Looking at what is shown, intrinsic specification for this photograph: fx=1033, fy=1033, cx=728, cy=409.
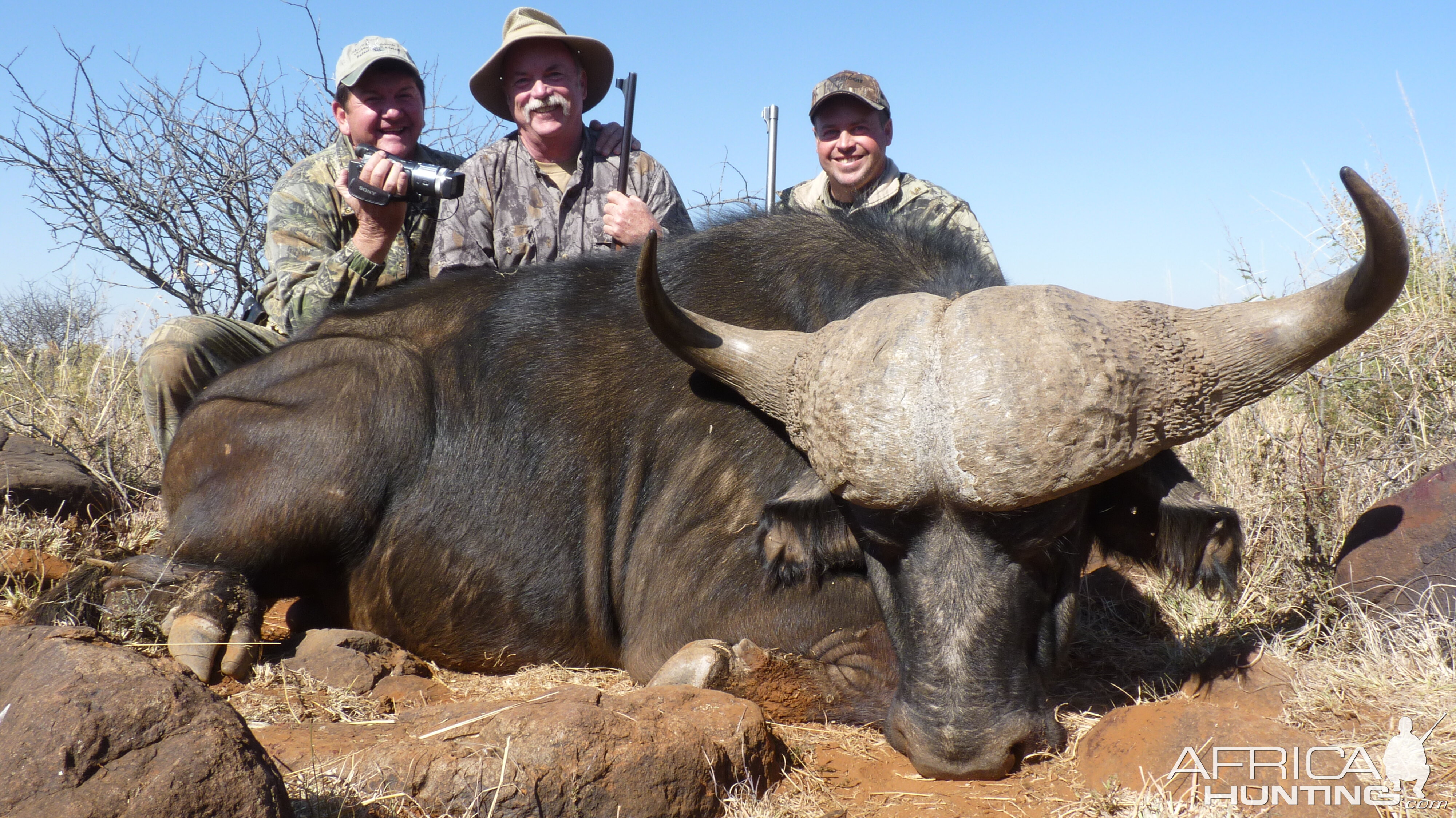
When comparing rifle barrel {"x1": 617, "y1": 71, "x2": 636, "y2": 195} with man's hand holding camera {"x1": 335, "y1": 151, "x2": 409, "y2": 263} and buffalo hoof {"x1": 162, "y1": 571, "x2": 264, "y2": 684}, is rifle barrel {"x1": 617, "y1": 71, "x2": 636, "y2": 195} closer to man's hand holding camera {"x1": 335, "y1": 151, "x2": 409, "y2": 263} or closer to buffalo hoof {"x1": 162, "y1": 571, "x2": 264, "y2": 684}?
man's hand holding camera {"x1": 335, "y1": 151, "x2": 409, "y2": 263}

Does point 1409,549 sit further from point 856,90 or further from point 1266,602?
point 856,90

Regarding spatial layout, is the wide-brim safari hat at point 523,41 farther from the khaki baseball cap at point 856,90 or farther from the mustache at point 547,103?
the khaki baseball cap at point 856,90

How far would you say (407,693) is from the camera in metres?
3.58

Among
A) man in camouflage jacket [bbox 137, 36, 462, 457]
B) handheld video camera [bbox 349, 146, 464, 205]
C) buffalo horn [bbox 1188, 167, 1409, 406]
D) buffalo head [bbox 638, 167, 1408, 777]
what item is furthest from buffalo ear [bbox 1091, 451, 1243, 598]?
man in camouflage jacket [bbox 137, 36, 462, 457]

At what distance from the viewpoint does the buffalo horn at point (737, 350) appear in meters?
3.18

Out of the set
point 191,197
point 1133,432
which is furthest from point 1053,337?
point 191,197

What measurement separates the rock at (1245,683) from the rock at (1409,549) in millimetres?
530

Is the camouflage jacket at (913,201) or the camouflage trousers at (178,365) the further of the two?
the camouflage jacket at (913,201)

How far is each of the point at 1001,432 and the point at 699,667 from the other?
1.31m

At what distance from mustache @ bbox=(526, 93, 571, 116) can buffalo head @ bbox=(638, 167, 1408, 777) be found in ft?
10.1

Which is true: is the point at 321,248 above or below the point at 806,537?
above

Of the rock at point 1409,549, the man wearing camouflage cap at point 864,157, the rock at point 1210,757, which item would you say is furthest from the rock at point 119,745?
the man wearing camouflage cap at point 864,157

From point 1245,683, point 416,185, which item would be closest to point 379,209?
point 416,185

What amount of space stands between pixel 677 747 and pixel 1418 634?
244cm
